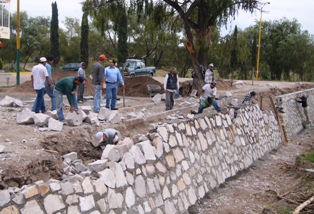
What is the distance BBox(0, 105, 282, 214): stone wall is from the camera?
4652mm

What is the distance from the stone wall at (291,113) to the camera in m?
18.3

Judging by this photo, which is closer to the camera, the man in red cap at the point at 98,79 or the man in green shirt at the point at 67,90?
the man in green shirt at the point at 67,90

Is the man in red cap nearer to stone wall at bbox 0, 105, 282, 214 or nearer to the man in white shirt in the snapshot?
the man in white shirt

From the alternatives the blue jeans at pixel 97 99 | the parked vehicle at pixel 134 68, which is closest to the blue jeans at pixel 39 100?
the blue jeans at pixel 97 99

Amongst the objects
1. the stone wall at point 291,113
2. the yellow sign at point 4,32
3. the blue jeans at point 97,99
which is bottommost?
the stone wall at point 291,113

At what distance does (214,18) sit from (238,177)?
1136cm

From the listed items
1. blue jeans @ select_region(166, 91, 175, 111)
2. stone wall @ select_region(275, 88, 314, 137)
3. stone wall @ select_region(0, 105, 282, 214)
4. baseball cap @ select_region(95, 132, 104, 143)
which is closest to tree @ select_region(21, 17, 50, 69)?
stone wall @ select_region(275, 88, 314, 137)

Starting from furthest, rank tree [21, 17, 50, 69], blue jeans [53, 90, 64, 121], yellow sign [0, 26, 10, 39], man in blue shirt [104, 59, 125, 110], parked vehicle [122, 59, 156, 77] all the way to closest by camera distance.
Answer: tree [21, 17, 50, 69] → parked vehicle [122, 59, 156, 77] → yellow sign [0, 26, 10, 39] → man in blue shirt [104, 59, 125, 110] → blue jeans [53, 90, 64, 121]

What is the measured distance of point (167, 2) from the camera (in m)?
20.2

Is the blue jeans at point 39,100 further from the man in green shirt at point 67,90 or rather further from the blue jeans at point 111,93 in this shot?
the blue jeans at point 111,93

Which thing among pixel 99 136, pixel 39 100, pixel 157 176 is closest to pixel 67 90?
pixel 39 100

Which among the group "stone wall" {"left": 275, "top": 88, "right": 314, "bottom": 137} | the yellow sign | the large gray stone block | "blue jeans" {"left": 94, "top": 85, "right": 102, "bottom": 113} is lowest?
"stone wall" {"left": 275, "top": 88, "right": 314, "bottom": 137}

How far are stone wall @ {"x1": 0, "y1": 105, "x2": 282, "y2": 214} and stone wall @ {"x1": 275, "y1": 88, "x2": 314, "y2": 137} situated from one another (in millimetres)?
7062

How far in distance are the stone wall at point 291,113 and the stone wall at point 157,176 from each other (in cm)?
706
